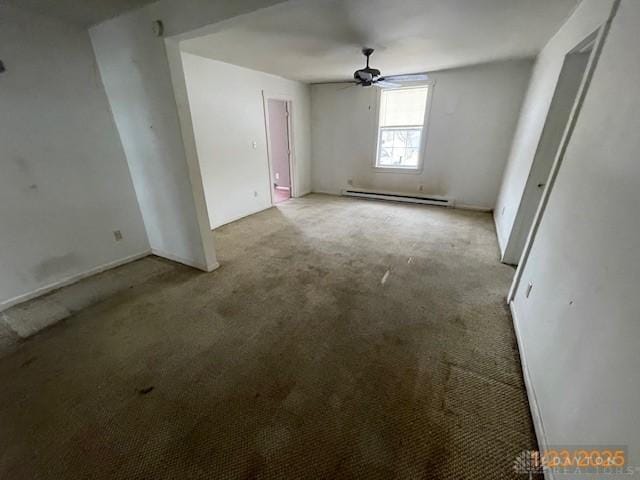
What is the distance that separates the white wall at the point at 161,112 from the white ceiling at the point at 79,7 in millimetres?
76

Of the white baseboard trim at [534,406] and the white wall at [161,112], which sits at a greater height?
the white wall at [161,112]

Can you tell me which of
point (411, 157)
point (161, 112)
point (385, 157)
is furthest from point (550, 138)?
point (161, 112)

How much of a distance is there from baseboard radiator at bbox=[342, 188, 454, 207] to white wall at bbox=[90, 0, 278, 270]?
3962 mm

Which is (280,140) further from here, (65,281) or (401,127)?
(65,281)

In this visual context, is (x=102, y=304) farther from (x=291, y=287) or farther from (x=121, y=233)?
(x=291, y=287)

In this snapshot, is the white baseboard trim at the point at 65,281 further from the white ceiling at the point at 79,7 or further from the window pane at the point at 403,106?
the window pane at the point at 403,106

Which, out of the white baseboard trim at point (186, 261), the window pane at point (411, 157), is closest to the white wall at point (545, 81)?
the window pane at point (411, 157)

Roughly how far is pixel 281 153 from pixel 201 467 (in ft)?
18.7

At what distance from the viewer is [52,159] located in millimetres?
2412

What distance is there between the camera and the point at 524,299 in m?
1.91

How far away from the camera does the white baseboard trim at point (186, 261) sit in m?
2.84

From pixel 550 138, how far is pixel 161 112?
369 cm

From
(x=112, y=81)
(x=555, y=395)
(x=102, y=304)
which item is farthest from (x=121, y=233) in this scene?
(x=555, y=395)

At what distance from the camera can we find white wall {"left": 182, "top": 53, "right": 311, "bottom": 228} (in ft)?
12.1
